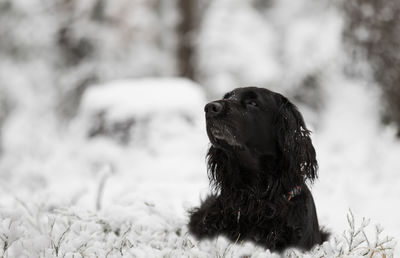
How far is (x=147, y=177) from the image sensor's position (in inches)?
266

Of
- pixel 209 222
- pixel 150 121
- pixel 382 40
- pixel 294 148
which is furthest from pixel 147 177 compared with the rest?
pixel 382 40

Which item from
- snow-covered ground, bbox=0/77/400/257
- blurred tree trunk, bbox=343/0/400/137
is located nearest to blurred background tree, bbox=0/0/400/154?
snow-covered ground, bbox=0/77/400/257

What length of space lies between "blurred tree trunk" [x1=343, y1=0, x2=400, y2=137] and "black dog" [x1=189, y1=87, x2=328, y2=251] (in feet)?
18.1

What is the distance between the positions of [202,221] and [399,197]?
292 cm

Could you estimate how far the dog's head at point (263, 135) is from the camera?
290cm

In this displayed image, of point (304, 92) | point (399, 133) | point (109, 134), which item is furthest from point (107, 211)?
point (304, 92)

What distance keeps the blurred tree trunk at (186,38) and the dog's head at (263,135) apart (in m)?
10.3

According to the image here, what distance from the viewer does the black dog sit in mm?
2861

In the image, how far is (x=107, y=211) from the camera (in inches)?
130

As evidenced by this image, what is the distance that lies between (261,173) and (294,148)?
31 cm

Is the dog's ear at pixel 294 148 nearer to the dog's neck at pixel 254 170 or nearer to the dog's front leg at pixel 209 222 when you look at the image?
the dog's neck at pixel 254 170

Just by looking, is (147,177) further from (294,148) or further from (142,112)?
(294,148)

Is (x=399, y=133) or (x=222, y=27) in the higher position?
(x=222, y=27)

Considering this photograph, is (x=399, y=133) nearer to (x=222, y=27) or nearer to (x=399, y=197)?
(x=399, y=197)
